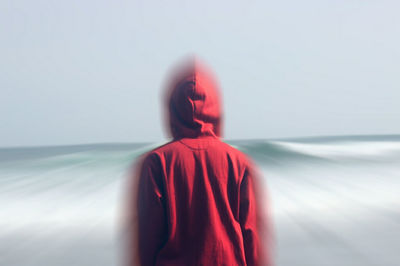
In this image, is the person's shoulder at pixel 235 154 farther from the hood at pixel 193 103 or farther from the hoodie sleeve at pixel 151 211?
the hoodie sleeve at pixel 151 211

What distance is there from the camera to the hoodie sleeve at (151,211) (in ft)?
5.03

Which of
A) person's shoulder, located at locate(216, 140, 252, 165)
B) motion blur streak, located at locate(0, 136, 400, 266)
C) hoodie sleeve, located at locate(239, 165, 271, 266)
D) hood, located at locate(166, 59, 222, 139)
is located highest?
hood, located at locate(166, 59, 222, 139)

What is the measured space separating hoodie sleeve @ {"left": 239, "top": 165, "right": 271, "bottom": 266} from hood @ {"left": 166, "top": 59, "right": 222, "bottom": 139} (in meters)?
0.20

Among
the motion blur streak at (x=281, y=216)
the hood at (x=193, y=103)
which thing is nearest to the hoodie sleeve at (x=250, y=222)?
the hood at (x=193, y=103)

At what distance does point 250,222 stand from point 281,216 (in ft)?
21.8

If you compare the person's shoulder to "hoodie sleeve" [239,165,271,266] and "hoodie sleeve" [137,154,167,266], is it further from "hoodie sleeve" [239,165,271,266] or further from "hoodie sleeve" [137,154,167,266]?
"hoodie sleeve" [137,154,167,266]

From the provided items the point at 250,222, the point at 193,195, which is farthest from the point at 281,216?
the point at 193,195

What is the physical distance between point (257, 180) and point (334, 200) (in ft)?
30.2

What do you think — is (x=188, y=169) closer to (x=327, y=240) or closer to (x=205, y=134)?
(x=205, y=134)

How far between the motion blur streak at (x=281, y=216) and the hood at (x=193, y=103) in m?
0.32

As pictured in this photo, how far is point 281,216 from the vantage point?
8.05m

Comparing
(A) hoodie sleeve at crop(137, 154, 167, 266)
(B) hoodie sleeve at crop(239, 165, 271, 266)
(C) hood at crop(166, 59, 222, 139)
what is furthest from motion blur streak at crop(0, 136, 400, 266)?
(B) hoodie sleeve at crop(239, 165, 271, 266)

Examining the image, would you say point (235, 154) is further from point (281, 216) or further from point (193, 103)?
point (281, 216)

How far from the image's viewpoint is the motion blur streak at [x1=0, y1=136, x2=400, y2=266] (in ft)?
17.9
